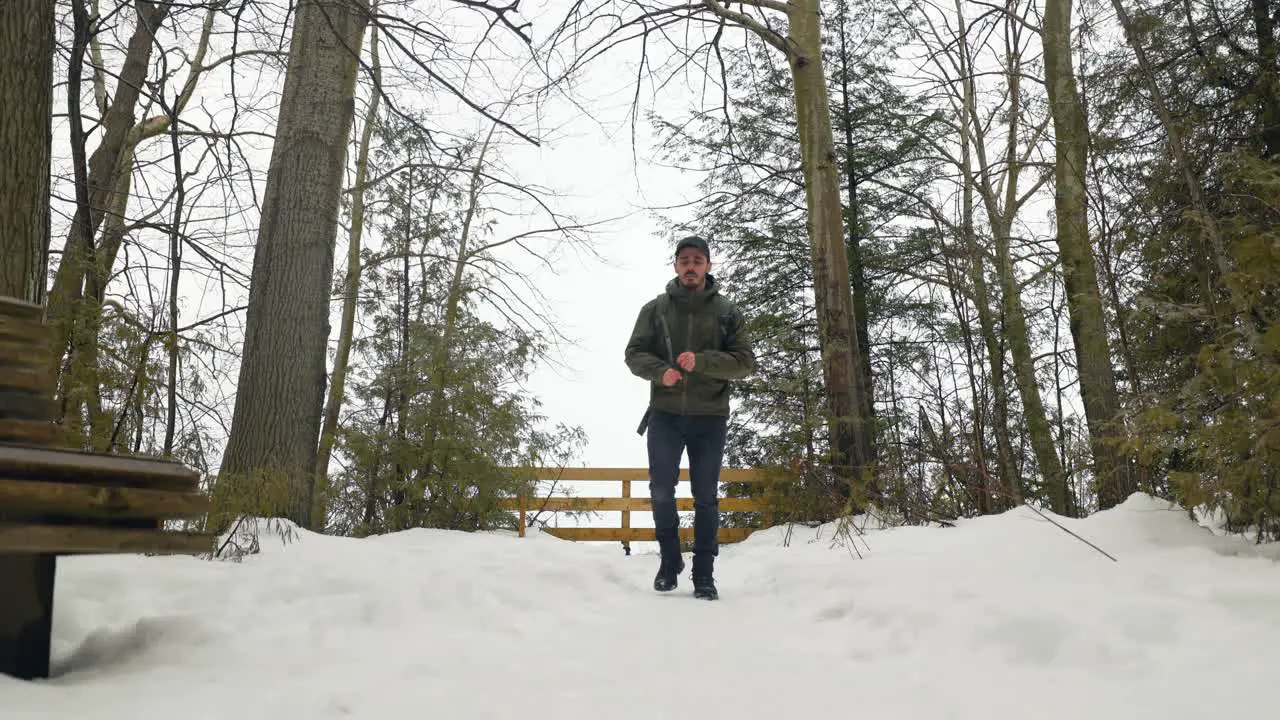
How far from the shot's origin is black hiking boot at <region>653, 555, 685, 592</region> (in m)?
5.11

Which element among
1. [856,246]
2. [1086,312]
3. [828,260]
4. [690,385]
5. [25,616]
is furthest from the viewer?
[856,246]

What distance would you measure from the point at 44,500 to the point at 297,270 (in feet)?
16.6

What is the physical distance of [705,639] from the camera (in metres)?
3.43

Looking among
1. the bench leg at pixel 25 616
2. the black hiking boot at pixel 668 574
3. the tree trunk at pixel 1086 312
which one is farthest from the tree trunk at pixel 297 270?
the tree trunk at pixel 1086 312

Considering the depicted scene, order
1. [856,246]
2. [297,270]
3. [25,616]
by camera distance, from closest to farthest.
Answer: [25,616] → [297,270] → [856,246]

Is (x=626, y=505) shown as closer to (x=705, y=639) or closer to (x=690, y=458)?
(x=690, y=458)

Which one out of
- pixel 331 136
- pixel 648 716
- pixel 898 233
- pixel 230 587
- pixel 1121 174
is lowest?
pixel 648 716

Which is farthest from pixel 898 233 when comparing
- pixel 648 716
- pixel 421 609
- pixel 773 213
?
pixel 648 716

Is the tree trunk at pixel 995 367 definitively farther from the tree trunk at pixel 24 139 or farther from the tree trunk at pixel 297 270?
the tree trunk at pixel 24 139

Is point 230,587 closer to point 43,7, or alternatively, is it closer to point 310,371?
point 43,7

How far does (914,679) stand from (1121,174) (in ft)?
10.1

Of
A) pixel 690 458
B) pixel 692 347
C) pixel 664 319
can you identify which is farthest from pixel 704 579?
pixel 664 319

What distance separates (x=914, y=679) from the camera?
2.56 m

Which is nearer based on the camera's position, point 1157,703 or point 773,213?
point 1157,703
